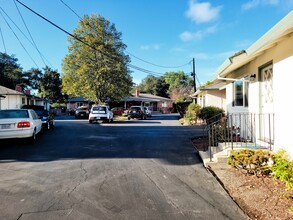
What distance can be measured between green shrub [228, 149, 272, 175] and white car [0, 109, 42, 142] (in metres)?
8.58

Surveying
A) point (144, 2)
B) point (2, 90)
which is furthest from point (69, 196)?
point (2, 90)

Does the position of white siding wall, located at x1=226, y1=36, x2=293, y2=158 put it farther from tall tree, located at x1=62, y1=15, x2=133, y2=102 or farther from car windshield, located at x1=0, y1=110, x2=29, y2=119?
tall tree, located at x1=62, y1=15, x2=133, y2=102

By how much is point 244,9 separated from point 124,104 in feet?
131

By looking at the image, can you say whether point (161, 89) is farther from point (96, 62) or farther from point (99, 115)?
point (99, 115)

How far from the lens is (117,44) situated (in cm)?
3259

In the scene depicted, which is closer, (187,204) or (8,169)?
(187,204)

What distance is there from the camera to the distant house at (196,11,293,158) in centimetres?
523

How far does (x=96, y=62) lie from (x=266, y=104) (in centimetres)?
2726

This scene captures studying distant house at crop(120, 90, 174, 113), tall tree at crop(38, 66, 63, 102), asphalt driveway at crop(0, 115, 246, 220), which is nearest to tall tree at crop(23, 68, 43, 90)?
tall tree at crop(38, 66, 63, 102)

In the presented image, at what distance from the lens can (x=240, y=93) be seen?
9.73 meters

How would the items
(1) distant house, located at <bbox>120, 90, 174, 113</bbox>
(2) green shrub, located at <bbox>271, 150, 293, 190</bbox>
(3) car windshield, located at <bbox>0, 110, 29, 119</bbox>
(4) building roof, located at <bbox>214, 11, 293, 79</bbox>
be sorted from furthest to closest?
(1) distant house, located at <bbox>120, 90, 174, 113</bbox>, (3) car windshield, located at <bbox>0, 110, 29, 119</bbox>, (4) building roof, located at <bbox>214, 11, 293, 79</bbox>, (2) green shrub, located at <bbox>271, 150, 293, 190</bbox>

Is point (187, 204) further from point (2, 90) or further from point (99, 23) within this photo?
point (99, 23)

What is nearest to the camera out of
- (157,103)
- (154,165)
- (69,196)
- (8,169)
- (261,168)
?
(69,196)

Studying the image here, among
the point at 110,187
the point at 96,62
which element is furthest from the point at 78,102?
the point at 110,187
